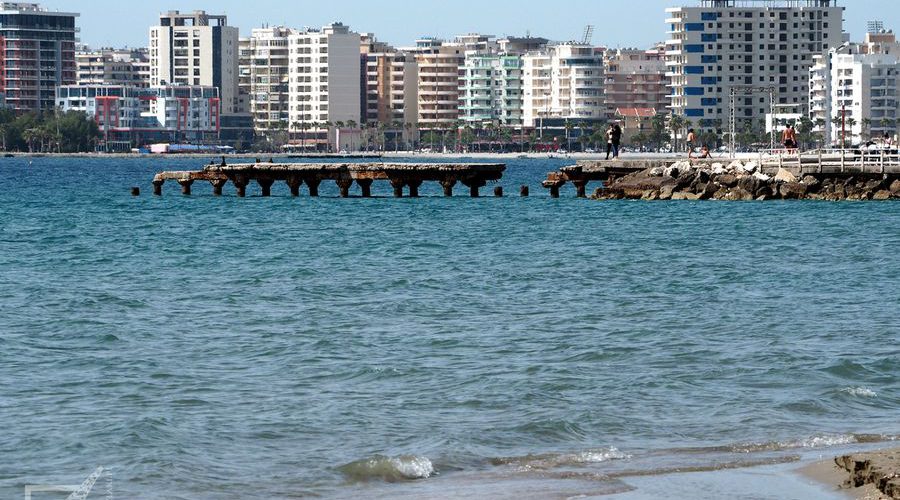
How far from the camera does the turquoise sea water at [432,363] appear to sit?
1398 centimetres

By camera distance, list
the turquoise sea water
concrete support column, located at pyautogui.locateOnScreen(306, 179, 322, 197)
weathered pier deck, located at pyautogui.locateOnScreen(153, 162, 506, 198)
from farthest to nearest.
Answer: concrete support column, located at pyautogui.locateOnScreen(306, 179, 322, 197), weathered pier deck, located at pyautogui.locateOnScreen(153, 162, 506, 198), the turquoise sea water

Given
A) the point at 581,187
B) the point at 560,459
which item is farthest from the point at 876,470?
the point at 581,187

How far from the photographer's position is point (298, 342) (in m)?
20.6

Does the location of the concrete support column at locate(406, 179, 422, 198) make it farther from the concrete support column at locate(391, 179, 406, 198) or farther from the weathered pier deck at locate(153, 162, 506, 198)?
the concrete support column at locate(391, 179, 406, 198)

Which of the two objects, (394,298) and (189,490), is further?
(394,298)

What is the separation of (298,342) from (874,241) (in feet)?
70.8

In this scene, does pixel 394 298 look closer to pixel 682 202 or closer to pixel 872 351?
pixel 872 351

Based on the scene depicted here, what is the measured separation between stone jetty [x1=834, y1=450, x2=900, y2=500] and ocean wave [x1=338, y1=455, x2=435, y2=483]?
130 inches

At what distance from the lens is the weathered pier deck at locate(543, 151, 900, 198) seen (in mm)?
55156

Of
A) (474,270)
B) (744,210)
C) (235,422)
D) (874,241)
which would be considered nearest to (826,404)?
(235,422)

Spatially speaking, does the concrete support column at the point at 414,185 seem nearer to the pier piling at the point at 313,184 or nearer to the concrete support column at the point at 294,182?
the pier piling at the point at 313,184

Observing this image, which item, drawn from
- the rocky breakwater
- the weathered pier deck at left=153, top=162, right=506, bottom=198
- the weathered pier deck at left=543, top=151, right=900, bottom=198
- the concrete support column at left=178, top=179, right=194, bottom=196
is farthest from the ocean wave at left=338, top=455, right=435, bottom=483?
the concrete support column at left=178, top=179, right=194, bottom=196

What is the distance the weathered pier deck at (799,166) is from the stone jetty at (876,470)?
4312cm

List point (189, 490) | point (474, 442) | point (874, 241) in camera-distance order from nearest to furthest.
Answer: point (189, 490)
point (474, 442)
point (874, 241)
